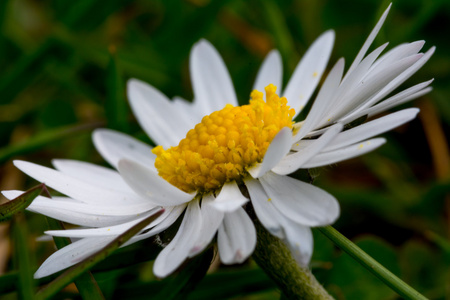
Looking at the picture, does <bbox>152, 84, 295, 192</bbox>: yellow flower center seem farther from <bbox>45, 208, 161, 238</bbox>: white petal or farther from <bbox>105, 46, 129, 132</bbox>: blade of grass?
<bbox>105, 46, 129, 132</bbox>: blade of grass

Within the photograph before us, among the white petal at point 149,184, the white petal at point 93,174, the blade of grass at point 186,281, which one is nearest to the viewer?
the white petal at point 149,184

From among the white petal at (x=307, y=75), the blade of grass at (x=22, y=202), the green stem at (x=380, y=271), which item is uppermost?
the blade of grass at (x=22, y=202)

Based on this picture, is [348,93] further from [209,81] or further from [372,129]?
[209,81]

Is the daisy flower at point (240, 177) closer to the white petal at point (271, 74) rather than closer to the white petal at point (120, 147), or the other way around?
the white petal at point (120, 147)

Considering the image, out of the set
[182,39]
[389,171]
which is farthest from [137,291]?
[182,39]

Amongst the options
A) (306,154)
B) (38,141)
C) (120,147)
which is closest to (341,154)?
(306,154)

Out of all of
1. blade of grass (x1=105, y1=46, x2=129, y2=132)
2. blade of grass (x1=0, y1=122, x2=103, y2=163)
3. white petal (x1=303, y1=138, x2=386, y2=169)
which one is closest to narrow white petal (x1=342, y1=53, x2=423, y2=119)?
A: white petal (x1=303, y1=138, x2=386, y2=169)

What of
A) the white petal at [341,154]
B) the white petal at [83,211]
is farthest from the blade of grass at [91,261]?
the white petal at [341,154]
